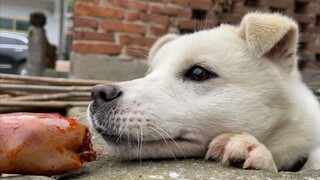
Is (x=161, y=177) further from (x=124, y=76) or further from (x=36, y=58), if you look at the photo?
(x=36, y=58)

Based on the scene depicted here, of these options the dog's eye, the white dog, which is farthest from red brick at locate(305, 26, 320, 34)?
the dog's eye

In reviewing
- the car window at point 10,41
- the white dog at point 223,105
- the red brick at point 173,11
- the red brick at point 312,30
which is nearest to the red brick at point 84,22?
the red brick at point 173,11

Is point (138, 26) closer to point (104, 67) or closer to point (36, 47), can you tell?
point (104, 67)

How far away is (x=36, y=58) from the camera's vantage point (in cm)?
609

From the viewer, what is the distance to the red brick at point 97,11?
3902 millimetres

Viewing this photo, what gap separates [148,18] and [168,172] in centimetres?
292

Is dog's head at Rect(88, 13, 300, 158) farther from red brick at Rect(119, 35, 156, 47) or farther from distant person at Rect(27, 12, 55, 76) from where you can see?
distant person at Rect(27, 12, 55, 76)

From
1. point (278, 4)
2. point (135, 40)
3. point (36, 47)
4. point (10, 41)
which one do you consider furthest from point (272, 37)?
point (10, 41)

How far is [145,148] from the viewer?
4.78 ft

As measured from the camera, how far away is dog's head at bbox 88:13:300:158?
1443 millimetres

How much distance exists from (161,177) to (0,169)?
428 millimetres

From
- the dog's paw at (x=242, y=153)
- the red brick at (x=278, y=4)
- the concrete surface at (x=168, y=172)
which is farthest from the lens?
the red brick at (x=278, y=4)

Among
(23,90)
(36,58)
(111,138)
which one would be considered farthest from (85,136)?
(36,58)

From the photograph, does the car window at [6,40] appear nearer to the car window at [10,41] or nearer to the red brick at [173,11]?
the car window at [10,41]
